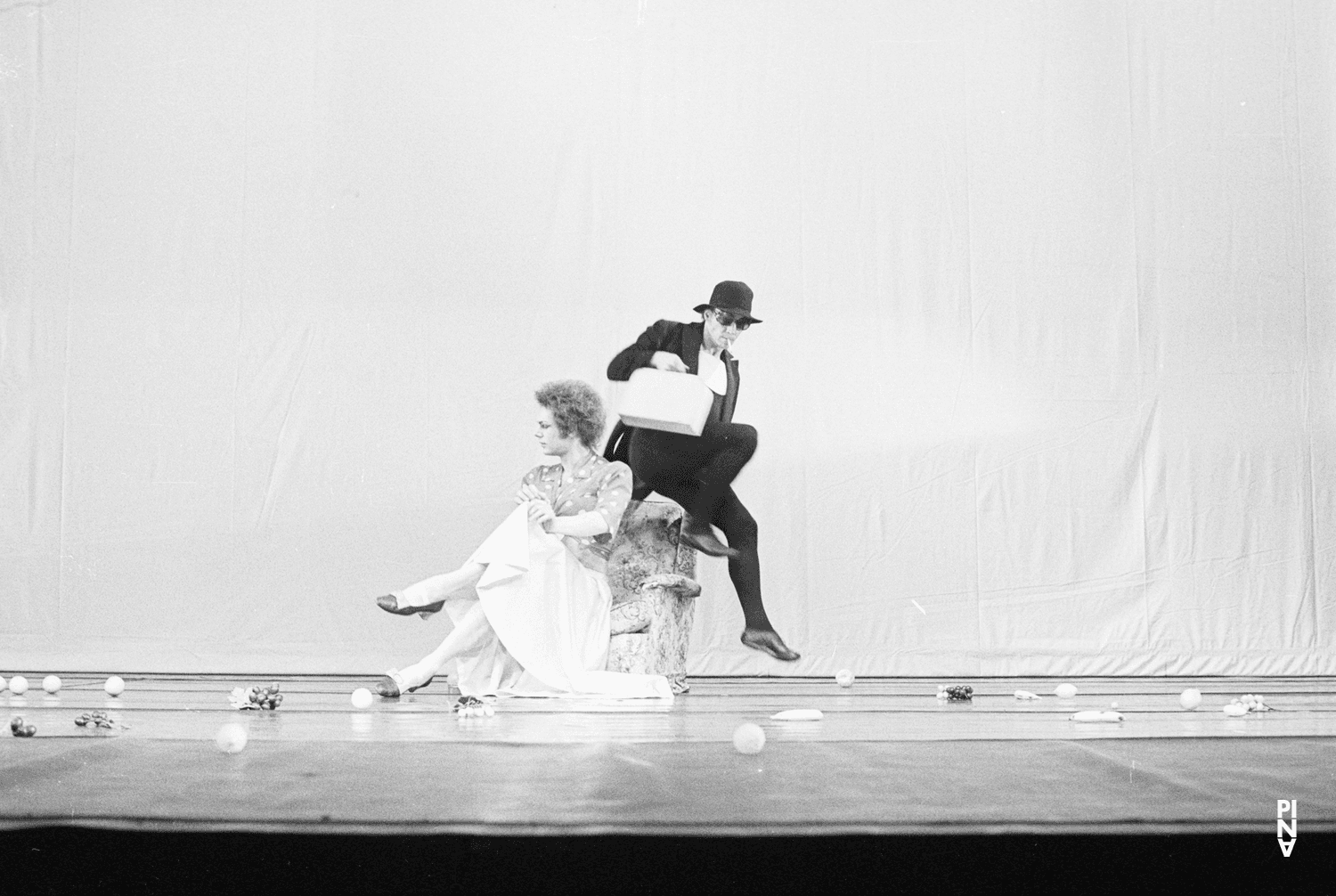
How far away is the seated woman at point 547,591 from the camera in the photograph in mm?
3910

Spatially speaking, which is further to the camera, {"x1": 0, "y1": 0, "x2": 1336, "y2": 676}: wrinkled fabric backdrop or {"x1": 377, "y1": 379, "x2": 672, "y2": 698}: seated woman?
{"x1": 0, "y1": 0, "x2": 1336, "y2": 676}: wrinkled fabric backdrop

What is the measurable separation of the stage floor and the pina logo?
0.01 metres

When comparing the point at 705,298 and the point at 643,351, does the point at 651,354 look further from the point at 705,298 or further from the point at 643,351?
the point at 705,298

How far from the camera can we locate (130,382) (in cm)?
563

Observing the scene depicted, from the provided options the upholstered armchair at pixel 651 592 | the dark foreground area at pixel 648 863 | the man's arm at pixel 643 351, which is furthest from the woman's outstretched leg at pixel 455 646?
the dark foreground area at pixel 648 863

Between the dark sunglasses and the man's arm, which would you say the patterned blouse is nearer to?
the man's arm

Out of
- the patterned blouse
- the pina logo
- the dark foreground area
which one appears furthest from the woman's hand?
the pina logo

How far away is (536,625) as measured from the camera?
12.9 feet

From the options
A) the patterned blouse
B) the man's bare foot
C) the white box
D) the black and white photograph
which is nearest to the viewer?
the patterned blouse

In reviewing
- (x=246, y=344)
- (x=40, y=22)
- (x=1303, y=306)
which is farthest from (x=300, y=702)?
(x=1303, y=306)

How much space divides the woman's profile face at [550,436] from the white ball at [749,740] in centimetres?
188

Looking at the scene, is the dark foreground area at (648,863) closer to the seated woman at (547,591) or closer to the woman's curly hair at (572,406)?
the seated woman at (547,591)

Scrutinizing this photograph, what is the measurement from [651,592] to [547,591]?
1.34 feet

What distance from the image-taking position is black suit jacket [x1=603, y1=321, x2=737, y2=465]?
4539mm
